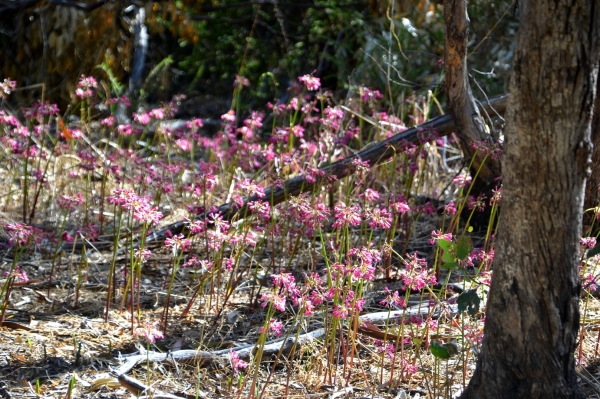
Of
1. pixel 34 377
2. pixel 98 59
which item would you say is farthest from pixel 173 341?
pixel 98 59

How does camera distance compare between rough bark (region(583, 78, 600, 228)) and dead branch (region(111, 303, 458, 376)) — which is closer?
dead branch (region(111, 303, 458, 376))

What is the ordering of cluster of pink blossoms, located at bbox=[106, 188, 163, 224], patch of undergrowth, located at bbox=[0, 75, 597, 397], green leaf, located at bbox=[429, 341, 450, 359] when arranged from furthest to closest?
cluster of pink blossoms, located at bbox=[106, 188, 163, 224], patch of undergrowth, located at bbox=[0, 75, 597, 397], green leaf, located at bbox=[429, 341, 450, 359]

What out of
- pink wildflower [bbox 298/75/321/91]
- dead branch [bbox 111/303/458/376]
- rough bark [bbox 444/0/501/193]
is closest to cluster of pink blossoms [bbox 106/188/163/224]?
dead branch [bbox 111/303/458/376]

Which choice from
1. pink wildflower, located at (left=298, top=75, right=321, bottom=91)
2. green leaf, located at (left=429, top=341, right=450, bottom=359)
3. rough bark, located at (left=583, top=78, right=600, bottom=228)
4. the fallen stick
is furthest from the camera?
the fallen stick

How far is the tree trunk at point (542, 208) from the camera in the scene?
81.7 inches

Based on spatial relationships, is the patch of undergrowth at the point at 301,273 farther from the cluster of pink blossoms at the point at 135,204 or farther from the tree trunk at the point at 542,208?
the tree trunk at the point at 542,208

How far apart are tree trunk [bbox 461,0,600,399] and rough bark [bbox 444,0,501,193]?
4.78ft

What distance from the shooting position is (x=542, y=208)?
2.17 meters

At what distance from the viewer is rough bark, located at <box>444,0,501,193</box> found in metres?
3.68

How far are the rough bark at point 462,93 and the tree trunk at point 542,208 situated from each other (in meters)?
1.46

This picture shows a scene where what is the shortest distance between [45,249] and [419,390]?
232 centimetres

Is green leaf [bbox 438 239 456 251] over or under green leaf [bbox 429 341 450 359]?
over

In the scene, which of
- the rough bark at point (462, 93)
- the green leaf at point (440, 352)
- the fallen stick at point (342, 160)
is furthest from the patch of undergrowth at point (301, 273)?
the rough bark at point (462, 93)

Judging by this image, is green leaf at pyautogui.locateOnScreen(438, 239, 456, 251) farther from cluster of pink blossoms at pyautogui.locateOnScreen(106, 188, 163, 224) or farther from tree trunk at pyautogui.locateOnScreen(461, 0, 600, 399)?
cluster of pink blossoms at pyautogui.locateOnScreen(106, 188, 163, 224)
